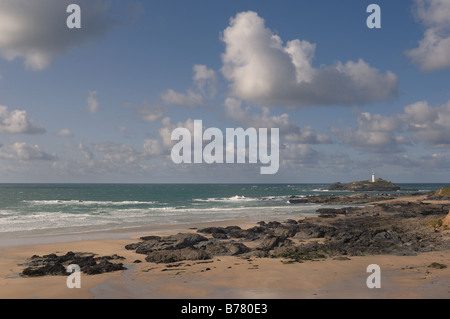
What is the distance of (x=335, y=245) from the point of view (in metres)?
21.5

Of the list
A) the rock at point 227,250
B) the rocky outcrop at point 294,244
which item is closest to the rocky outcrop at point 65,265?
the rocky outcrop at point 294,244

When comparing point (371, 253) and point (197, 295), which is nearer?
point (197, 295)

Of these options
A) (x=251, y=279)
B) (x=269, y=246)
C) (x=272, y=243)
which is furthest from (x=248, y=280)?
(x=272, y=243)

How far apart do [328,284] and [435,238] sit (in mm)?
14247

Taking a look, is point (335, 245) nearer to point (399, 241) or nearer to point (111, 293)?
point (399, 241)

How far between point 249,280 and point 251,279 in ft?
0.61

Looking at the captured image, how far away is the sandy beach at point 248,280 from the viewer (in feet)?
40.6

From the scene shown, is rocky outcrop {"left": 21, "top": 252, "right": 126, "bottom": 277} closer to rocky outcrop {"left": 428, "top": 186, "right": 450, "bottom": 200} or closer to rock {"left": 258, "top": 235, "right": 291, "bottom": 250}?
rock {"left": 258, "top": 235, "right": 291, "bottom": 250}

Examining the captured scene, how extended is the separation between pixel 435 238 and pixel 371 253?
6.81 meters

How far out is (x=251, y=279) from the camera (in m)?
14.6

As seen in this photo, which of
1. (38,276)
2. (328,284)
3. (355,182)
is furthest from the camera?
(355,182)

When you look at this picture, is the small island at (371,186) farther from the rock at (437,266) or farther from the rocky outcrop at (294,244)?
the rock at (437,266)

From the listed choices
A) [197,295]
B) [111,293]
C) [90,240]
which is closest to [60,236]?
[90,240]
